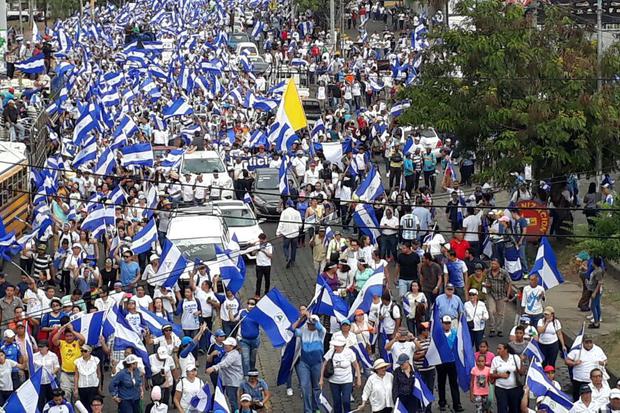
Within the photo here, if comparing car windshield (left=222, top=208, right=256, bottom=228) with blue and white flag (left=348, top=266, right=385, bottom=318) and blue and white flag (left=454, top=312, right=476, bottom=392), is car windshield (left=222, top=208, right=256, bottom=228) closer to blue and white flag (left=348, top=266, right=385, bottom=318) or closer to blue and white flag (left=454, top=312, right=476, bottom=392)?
blue and white flag (left=348, top=266, right=385, bottom=318)

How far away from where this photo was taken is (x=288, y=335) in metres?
20.9

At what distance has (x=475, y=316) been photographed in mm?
21984

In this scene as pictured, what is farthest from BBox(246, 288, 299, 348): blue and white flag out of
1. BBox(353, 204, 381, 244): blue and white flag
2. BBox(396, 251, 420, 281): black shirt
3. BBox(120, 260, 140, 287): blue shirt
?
BBox(353, 204, 381, 244): blue and white flag

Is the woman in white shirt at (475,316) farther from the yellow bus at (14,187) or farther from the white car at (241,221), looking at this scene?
the yellow bus at (14,187)

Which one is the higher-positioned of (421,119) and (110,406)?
(421,119)

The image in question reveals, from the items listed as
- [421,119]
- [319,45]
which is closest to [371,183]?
[421,119]

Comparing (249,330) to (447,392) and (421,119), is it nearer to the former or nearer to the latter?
(447,392)

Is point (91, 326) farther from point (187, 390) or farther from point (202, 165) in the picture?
point (202, 165)

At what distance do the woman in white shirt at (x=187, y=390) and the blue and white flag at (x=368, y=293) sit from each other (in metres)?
3.32

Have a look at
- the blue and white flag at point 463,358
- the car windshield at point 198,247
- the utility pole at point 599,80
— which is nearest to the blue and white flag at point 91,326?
the blue and white flag at point 463,358

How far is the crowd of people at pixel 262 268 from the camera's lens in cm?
1966

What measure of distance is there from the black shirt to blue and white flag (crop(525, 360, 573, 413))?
669cm

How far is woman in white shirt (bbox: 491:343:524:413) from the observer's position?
62.7 feet

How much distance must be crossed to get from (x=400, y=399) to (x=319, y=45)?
151 feet
